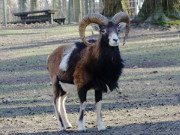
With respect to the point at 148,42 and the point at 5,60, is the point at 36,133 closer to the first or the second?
the point at 5,60

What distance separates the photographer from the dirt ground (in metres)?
9.71

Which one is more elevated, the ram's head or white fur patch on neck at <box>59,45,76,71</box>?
the ram's head

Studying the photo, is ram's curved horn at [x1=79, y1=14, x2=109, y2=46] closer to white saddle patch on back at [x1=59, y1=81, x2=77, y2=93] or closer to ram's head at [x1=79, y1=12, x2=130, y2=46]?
ram's head at [x1=79, y1=12, x2=130, y2=46]

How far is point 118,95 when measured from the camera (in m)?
13.1

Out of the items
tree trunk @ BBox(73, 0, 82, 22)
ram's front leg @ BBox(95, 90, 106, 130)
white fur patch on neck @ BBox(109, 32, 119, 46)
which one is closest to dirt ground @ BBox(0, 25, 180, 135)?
ram's front leg @ BBox(95, 90, 106, 130)

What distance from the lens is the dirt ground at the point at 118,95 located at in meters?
9.71

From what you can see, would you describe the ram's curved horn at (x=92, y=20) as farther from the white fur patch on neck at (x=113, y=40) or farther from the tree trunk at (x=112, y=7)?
the tree trunk at (x=112, y=7)

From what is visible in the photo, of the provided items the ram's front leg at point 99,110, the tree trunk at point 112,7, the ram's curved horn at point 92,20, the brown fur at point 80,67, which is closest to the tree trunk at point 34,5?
the tree trunk at point 112,7

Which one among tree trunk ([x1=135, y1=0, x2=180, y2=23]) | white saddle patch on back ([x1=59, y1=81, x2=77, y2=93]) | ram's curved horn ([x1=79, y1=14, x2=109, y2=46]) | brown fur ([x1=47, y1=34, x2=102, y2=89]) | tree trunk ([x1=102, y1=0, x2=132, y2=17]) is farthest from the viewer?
tree trunk ([x1=102, y1=0, x2=132, y2=17])

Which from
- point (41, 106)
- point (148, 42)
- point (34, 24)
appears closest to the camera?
point (41, 106)

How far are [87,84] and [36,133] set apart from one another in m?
1.62

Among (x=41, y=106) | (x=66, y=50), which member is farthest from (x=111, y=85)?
(x=41, y=106)

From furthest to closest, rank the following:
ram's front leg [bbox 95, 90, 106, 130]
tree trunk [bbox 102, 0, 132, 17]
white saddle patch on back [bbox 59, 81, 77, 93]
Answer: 1. tree trunk [bbox 102, 0, 132, 17]
2. white saddle patch on back [bbox 59, 81, 77, 93]
3. ram's front leg [bbox 95, 90, 106, 130]

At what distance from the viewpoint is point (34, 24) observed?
36875 millimetres
